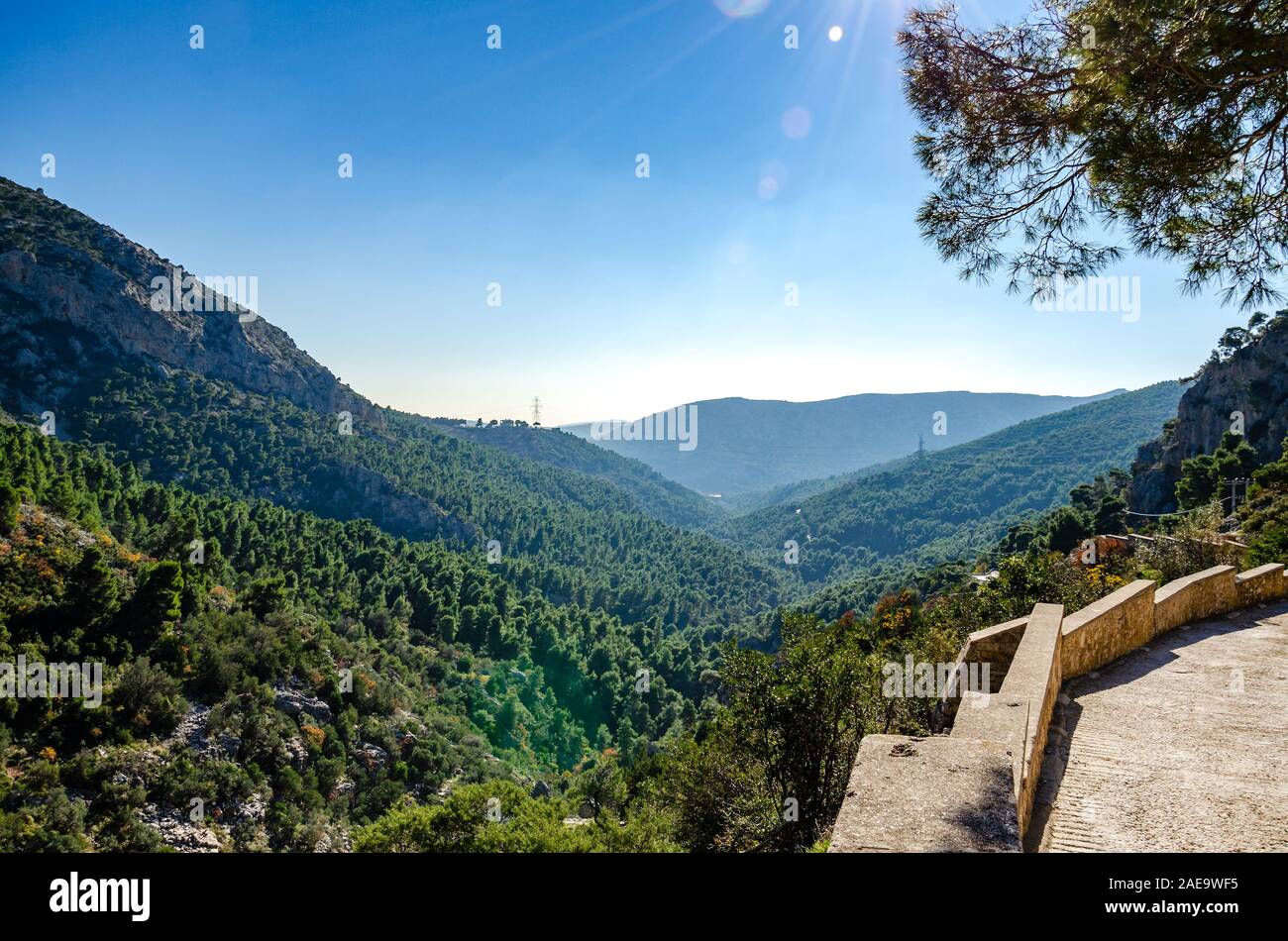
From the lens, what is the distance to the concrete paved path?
12.6 ft

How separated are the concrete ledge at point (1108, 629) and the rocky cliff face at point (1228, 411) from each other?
38768 millimetres

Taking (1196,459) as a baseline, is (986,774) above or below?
below

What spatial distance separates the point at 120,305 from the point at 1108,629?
97.0m

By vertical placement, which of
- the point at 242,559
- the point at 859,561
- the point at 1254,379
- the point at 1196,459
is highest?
the point at 1254,379

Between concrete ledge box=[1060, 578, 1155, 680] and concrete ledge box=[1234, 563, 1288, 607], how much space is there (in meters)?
3.74

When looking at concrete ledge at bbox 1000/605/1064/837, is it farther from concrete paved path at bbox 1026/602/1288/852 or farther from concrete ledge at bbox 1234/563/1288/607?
concrete ledge at bbox 1234/563/1288/607

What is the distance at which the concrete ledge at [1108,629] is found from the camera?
6922mm

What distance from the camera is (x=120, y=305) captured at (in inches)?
3044

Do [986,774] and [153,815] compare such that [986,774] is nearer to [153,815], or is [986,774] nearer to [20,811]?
[20,811]
